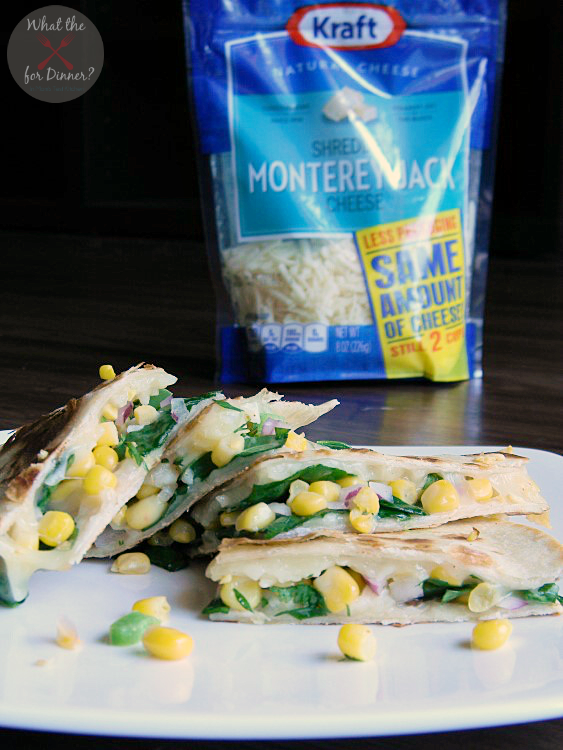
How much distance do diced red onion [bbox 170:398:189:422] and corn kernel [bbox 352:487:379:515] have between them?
0.33 metres

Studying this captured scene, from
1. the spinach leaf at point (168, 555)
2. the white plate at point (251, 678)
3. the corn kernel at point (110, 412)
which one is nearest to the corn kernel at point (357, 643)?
the white plate at point (251, 678)

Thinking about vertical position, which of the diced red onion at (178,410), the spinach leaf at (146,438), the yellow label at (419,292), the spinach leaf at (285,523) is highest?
the diced red onion at (178,410)

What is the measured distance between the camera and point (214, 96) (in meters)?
2.85

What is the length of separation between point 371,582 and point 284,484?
0.65 feet

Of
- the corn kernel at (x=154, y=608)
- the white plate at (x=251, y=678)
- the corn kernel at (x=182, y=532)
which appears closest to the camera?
the white plate at (x=251, y=678)

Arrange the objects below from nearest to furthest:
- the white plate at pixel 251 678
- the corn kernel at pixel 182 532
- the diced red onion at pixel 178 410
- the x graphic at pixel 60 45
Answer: the white plate at pixel 251 678, the corn kernel at pixel 182 532, the diced red onion at pixel 178 410, the x graphic at pixel 60 45

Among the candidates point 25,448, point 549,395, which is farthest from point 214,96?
point 25,448

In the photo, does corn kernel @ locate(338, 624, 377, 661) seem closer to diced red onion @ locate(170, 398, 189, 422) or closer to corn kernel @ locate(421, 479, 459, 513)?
corn kernel @ locate(421, 479, 459, 513)

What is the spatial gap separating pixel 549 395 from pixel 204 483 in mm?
1473

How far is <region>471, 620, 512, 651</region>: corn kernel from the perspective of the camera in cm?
121

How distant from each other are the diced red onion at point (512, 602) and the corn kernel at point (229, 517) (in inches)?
15.1

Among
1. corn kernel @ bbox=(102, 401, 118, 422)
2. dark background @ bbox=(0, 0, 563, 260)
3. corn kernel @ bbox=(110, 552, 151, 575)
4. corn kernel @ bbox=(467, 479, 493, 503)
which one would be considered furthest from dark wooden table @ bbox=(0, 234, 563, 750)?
dark background @ bbox=(0, 0, 563, 260)

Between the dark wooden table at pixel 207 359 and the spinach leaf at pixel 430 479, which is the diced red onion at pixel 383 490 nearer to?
the spinach leaf at pixel 430 479

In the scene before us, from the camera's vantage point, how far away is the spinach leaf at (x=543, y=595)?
4.39ft
